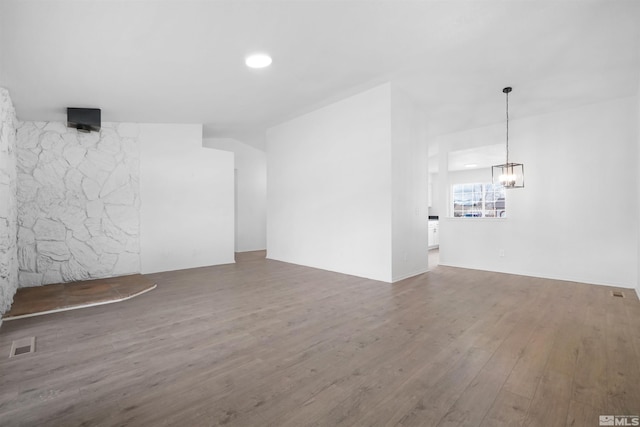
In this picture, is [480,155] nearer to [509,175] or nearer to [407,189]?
[509,175]

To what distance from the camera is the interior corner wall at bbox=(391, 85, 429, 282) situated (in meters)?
4.36

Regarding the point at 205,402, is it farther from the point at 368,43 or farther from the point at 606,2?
the point at 606,2

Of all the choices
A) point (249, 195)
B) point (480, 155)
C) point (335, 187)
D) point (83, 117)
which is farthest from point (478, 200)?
point (83, 117)

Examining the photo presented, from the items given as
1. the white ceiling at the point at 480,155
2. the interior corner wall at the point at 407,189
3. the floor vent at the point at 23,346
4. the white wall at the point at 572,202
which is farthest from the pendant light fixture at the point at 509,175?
the floor vent at the point at 23,346

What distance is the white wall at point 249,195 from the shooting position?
7.88m

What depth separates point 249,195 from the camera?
8141 millimetres

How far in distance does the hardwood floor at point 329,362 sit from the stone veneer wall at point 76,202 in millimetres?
1920

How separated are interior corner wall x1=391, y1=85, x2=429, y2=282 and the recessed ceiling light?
187 cm

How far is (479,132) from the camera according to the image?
5.61 metres

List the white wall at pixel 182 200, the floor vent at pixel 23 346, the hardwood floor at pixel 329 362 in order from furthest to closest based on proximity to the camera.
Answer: the white wall at pixel 182 200 → the floor vent at pixel 23 346 → the hardwood floor at pixel 329 362

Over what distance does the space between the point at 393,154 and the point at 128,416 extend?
3981 mm

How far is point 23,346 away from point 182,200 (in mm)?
3498

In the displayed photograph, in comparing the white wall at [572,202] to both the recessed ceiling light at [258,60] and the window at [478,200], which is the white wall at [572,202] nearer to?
the window at [478,200]

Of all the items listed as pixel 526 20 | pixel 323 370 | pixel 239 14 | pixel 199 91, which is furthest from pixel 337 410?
pixel 199 91
